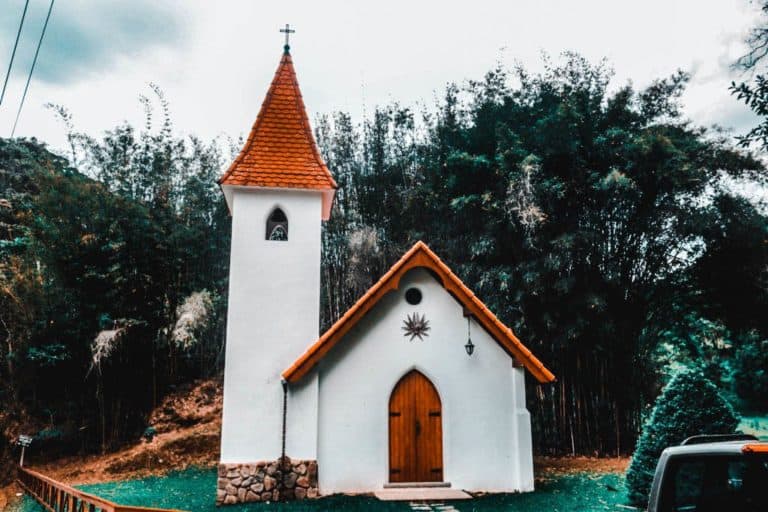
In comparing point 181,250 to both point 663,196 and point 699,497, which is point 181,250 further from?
point 699,497

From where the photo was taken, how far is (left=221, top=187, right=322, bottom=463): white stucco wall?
8344 mm

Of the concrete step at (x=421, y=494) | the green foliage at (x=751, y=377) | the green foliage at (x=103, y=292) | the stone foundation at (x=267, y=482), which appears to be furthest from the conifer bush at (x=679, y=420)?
the green foliage at (x=103, y=292)

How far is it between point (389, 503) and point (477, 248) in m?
7.36

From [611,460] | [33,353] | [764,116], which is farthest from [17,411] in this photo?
[764,116]

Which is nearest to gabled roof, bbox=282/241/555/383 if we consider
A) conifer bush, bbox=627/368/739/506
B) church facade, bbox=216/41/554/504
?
church facade, bbox=216/41/554/504

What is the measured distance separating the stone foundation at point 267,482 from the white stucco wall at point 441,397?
272 mm

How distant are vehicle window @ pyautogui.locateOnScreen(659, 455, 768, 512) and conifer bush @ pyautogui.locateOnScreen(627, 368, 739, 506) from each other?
13.3ft

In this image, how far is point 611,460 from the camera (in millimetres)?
12078

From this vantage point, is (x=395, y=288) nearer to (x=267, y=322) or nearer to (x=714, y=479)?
(x=267, y=322)

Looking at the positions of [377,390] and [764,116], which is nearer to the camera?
[764,116]

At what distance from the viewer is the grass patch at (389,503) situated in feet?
24.0

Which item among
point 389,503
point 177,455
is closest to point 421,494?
point 389,503

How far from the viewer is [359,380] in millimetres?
8617

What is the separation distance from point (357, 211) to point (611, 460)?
9.46 metres
